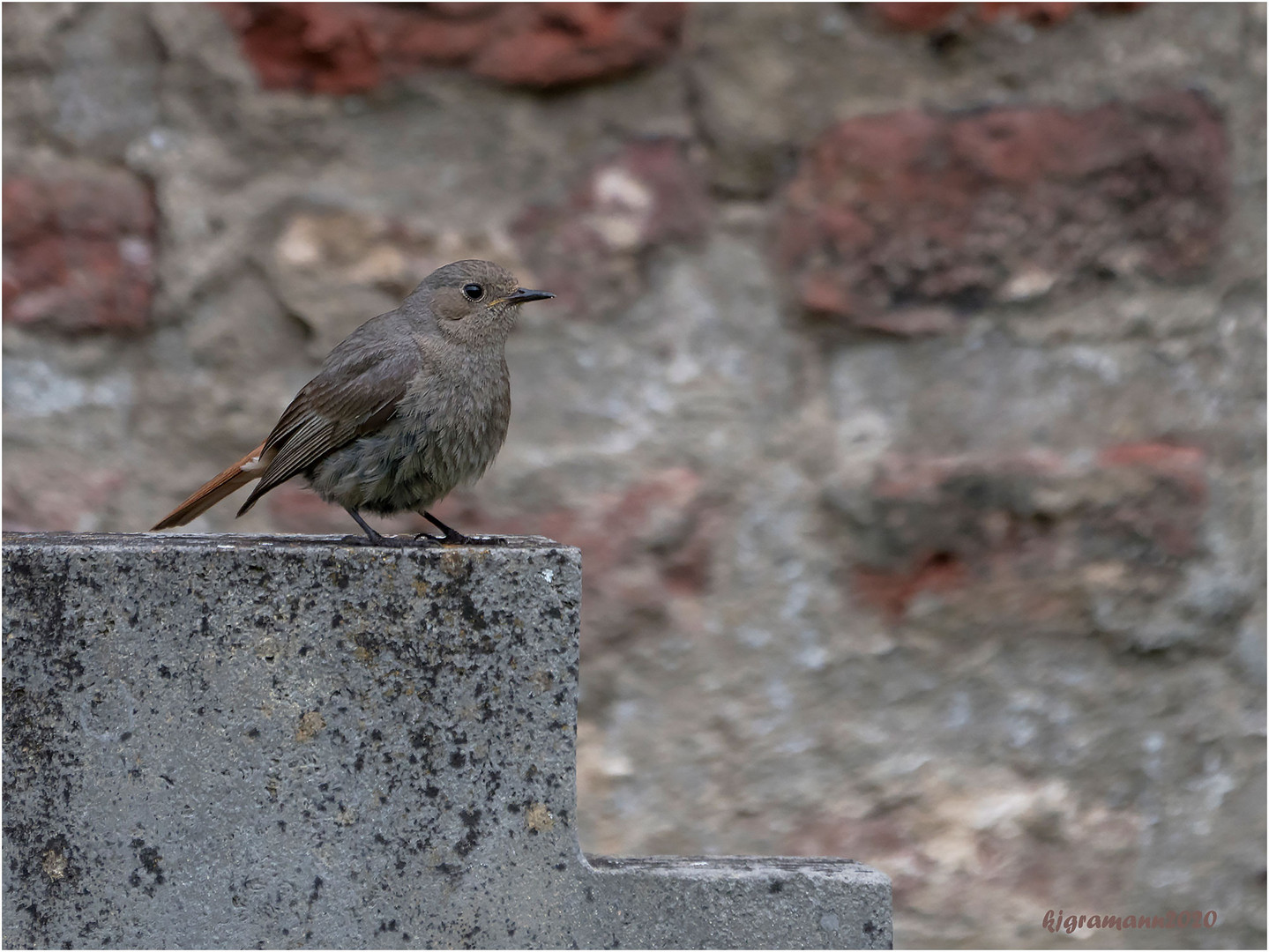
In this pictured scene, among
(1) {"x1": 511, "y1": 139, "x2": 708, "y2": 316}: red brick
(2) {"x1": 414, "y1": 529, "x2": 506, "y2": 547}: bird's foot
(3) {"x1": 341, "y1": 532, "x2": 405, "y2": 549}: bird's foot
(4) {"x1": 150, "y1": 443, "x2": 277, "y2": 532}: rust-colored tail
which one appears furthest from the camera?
(1) {"x1": 511, "y1": 139, "x2": 708, "y2": 316}: red brick

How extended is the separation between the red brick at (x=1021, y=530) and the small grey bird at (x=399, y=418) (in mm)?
1144

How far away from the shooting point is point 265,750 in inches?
75.0

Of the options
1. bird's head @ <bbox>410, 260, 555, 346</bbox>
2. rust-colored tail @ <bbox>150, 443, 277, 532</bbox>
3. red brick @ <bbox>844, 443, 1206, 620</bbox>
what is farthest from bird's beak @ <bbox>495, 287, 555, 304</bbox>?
red brick @ <bbox>844, 443, 1206, 620</bbox>

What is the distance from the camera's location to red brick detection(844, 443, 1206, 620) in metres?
3.35

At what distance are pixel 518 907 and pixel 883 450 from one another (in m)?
1.79

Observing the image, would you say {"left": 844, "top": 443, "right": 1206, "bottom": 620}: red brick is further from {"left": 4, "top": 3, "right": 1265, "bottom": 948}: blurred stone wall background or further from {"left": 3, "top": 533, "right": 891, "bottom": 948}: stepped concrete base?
{"left": 3, "top": 533, "right": 891, "bottom": 948}: stepped concrete base

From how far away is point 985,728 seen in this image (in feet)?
11.0

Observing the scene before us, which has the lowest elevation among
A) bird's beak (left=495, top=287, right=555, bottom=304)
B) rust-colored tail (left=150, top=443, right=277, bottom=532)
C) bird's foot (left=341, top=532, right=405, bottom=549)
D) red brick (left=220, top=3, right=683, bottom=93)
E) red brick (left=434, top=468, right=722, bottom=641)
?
red brick (left=434, top=468, right=722, bottom=641)

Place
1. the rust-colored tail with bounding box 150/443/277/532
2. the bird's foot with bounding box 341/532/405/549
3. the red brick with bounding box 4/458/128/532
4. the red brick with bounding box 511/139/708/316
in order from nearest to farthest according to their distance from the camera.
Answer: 1. the bird's foot with bounding box 341/532/405/549
2. the rust-colored tail with bounding box 150/443/277/532
3. the red brick with bounding box 4/458/128/532
4. the red brick with bounding box 511/139/708/316

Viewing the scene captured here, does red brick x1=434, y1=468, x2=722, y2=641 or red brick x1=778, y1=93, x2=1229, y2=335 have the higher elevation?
red brick x1=778, y1=93, x2=1229, y2=335

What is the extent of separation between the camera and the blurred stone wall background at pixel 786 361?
3.34 m

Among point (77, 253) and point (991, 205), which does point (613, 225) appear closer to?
point (991, 205)

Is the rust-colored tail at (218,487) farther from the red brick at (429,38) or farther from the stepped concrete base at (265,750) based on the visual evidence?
the red brick at (429,38)

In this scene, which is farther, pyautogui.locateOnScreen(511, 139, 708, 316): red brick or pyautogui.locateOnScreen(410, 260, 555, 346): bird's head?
pyautogui.locateOnScreen(511, 139, 708, 316): red brick
